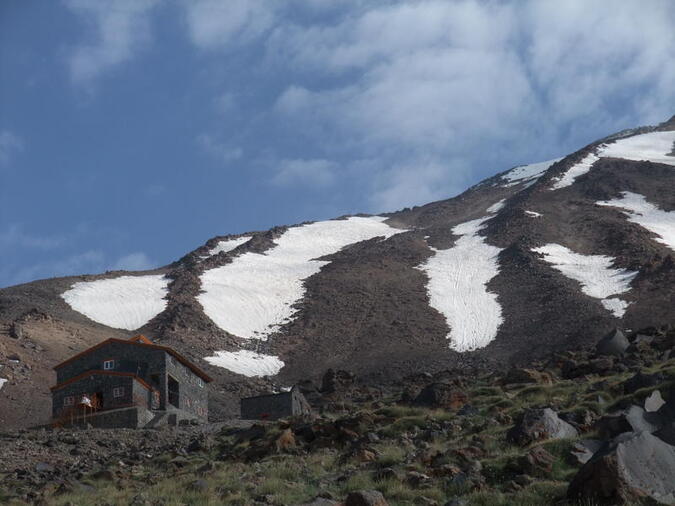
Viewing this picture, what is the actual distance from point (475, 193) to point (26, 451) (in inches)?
4126

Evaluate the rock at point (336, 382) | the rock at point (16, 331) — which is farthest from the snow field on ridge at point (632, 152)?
the rock at point (16, 331)

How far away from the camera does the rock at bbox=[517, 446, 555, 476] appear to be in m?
15.6

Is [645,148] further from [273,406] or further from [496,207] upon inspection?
[273,406]

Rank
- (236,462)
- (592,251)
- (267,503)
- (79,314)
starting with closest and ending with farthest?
(267,503), (236,462), (79,314), (592,251)

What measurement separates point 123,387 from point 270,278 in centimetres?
3948

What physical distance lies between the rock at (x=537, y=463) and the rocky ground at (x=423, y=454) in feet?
0.08

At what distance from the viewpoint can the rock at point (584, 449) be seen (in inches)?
630

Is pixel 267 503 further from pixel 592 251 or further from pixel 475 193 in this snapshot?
pixel 475 193

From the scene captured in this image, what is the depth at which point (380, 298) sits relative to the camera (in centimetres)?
6669

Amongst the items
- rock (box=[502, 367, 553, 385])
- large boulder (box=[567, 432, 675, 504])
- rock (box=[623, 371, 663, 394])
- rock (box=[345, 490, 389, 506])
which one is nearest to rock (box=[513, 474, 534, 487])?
large boulder (box=[567, 432, 675, 504])

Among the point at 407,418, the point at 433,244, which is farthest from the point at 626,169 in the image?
the point at 407,418

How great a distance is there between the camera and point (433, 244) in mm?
85688

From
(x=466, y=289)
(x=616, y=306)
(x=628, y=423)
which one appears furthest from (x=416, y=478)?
(x=466, y=289)

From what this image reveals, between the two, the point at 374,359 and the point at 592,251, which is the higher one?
the point at 592,251
